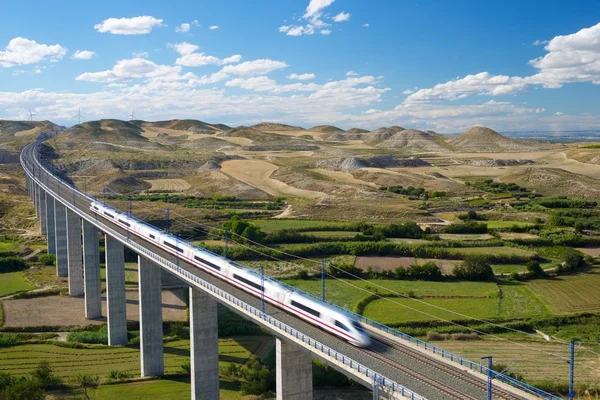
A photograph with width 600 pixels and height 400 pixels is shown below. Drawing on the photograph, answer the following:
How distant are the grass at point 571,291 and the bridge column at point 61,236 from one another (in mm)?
62723

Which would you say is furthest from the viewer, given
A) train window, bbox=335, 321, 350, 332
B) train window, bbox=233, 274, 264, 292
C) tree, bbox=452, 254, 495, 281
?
tree, bbox=452, 254, 495, 281

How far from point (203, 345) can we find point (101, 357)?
54.9 feet

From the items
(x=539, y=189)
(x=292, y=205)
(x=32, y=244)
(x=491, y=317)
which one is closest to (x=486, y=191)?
(x=539, y=189)

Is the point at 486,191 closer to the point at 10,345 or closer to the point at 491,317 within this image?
the point at 491,317

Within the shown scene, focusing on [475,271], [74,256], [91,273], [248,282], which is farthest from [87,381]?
[475,271]

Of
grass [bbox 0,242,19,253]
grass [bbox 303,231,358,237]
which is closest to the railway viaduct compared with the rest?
grass [bbox 0,242,19,253]

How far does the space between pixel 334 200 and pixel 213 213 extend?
96.9 ft

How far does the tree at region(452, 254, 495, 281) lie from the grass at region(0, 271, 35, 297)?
183 ft

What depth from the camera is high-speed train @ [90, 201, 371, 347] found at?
98.8ft

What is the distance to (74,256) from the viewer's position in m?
69.8

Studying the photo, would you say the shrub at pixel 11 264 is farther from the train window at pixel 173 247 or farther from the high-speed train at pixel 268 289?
the train window at pixel 173 247

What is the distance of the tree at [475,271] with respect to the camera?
68688mm

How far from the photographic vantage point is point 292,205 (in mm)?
120562

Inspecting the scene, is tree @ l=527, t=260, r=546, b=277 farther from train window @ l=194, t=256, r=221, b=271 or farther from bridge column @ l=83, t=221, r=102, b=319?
bridge column @ l=83, t=221, r=102, b=319
